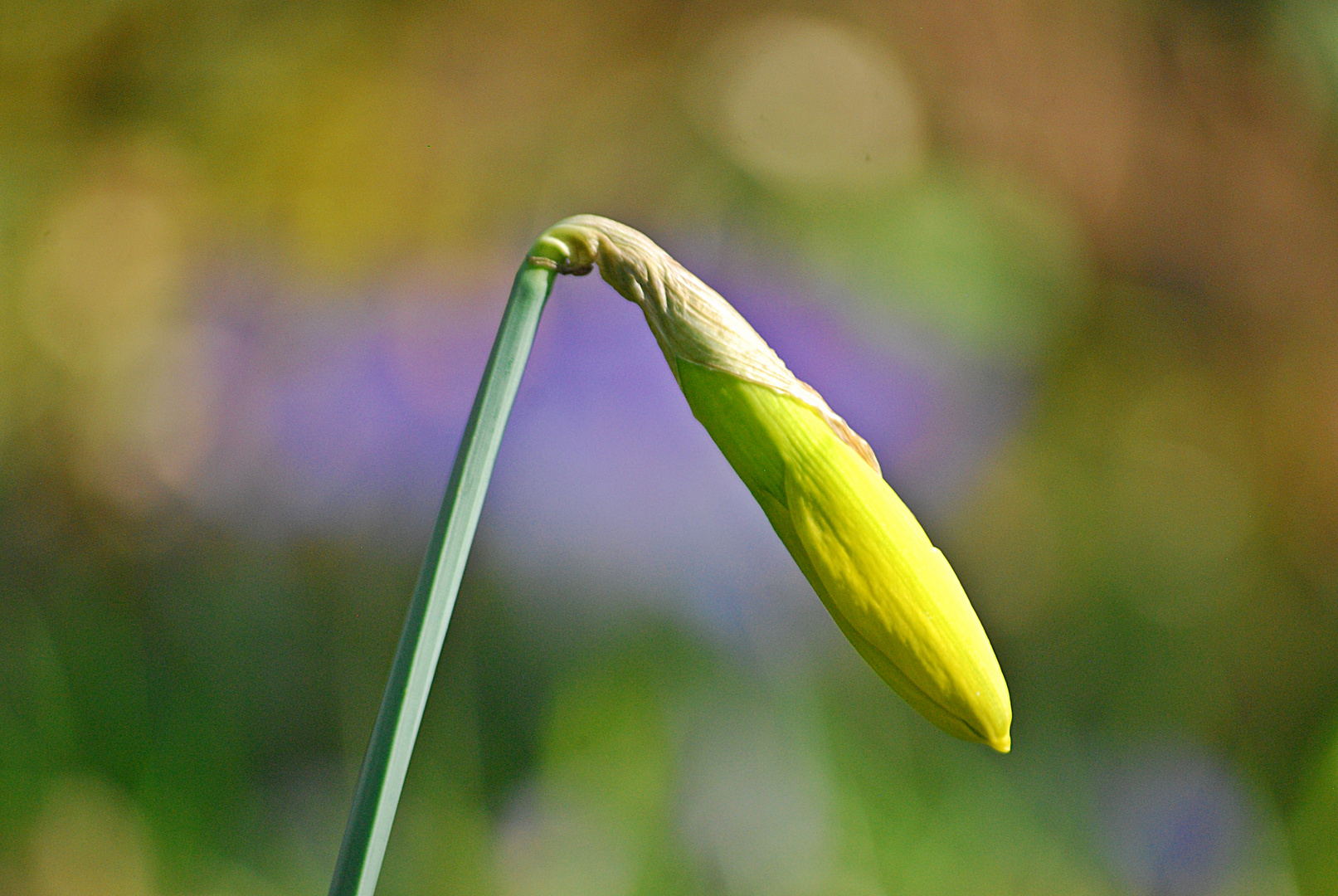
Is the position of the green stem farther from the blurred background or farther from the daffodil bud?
the blurred background

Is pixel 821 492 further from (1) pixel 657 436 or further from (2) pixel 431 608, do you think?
(1) pixel 657 436

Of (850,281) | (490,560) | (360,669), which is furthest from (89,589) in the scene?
(850,281)

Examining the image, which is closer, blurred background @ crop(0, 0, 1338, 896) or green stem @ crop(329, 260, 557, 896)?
green stem @ crop(329, 260, 557, 896)

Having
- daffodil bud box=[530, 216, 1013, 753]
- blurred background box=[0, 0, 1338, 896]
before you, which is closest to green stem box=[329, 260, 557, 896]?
daffodil bud box=[530, 216, 1013, 753]

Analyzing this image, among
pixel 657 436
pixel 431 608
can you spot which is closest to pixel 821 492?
pixel 431 608

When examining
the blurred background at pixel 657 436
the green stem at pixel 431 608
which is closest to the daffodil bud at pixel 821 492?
the green stem at pixel 431 608

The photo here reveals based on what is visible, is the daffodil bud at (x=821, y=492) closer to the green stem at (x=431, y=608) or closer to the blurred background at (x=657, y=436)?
the green stem at (x=431, y=608)
